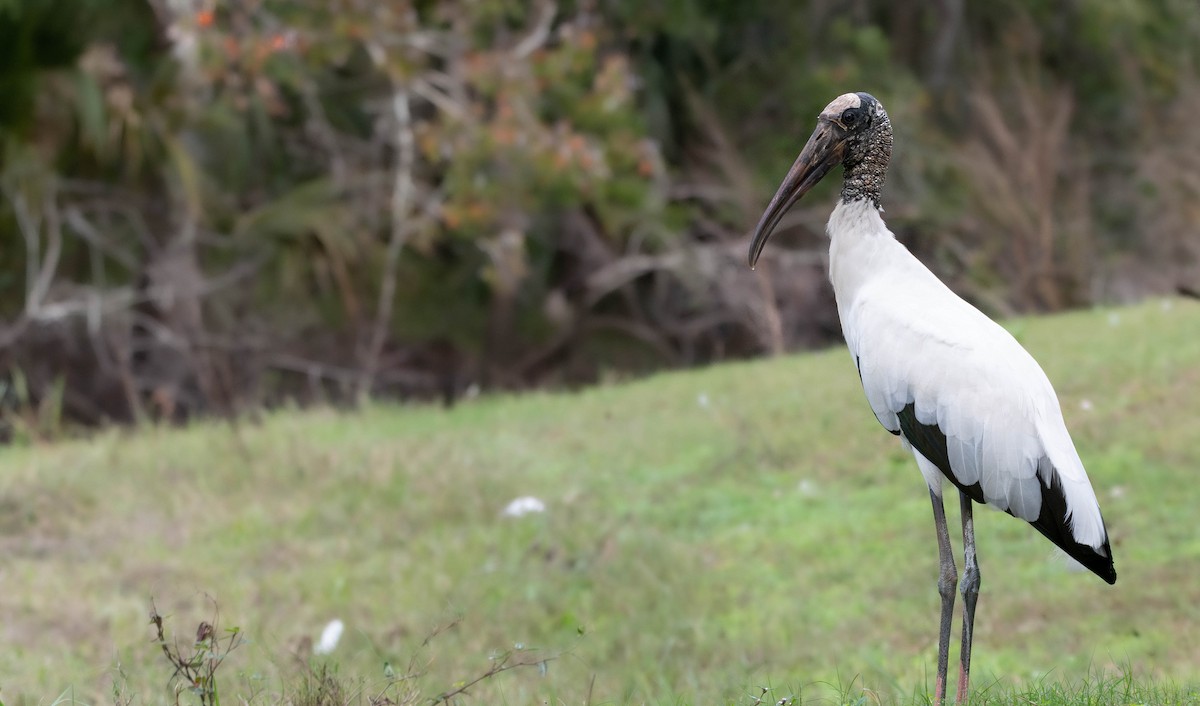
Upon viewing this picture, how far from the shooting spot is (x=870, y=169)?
4.22 metres

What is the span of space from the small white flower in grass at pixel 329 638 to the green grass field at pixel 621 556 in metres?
0.07

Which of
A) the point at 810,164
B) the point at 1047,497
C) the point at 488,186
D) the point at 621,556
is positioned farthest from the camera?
the point at 488,186

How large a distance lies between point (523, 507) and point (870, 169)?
325cm

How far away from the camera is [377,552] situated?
679 cm

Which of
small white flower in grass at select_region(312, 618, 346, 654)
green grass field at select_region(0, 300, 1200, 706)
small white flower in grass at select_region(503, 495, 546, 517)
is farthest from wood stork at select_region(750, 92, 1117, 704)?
small white flower in grass at select_region(503, 495, 546, 517)

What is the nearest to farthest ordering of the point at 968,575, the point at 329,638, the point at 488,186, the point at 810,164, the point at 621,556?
the point at 968,575
the point at 810,164
the point at 329,638
the point at 621,556
the point at 488,186

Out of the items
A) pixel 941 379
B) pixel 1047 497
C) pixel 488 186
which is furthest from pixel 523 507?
pixel 488 186

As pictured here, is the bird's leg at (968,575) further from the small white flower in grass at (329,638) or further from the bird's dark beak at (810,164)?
the small white flower in grass at (329,638)

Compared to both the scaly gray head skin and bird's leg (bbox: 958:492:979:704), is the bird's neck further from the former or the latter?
bird's leg (bbox: 958:492:979:704)

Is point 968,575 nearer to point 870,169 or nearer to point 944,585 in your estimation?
point 944,585

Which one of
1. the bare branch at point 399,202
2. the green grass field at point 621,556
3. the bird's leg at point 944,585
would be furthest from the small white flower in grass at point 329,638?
the bare branch at point 399,202

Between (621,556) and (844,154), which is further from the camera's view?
(621,556)

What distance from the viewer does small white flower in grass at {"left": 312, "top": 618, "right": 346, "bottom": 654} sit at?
568 cm

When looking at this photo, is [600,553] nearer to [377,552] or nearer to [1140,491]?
[377,552]
